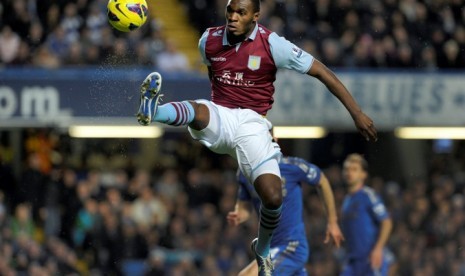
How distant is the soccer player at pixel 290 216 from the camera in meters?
11.4

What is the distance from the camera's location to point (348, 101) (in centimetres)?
1009

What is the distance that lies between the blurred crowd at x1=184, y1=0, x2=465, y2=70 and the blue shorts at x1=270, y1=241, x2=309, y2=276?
333 inches

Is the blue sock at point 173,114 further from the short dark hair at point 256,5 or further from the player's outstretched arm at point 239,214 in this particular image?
the player's outstretched arm at point 239,214

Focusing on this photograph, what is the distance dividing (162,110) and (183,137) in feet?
36.1

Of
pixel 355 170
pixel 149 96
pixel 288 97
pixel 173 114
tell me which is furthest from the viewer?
pixel 288 97

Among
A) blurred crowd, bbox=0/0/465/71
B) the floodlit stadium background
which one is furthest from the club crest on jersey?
blurred crowd, bbox=0/0/465/71

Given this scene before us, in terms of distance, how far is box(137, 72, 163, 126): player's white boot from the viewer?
9648mm

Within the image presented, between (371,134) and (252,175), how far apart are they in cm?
102

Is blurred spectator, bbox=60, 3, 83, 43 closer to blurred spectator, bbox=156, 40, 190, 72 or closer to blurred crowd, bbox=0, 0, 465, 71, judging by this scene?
blurred crowd, bbox=0, 0, 465, 71

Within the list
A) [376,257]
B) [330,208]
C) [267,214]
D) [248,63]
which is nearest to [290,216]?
[330,208]

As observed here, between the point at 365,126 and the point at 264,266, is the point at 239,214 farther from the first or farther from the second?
the point at 365,126

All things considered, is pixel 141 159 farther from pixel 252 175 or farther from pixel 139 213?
pixel 252 175

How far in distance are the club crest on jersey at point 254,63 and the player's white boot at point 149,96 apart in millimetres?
936

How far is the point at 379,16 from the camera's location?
813 inches
